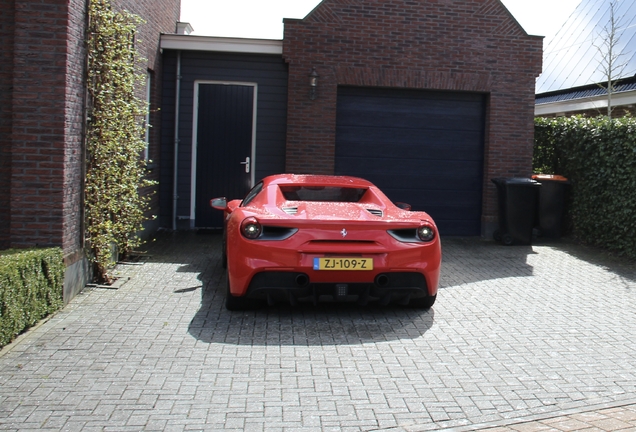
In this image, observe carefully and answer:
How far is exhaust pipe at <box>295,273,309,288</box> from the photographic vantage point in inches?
273

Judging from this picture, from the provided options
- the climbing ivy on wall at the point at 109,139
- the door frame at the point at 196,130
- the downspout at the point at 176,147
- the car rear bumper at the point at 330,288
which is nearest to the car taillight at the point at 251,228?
the car rear bumper at the point at 330,288

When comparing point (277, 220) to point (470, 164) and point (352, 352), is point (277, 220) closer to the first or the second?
point (352, 352)

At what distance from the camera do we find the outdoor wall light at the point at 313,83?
12.9 meters

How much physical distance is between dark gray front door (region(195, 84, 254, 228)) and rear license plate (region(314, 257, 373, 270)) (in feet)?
23.1

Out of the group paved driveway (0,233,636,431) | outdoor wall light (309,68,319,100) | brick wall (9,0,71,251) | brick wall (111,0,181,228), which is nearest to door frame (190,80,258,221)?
brick wall (111,0,181,228)

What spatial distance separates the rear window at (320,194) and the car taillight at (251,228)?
1.25 meters

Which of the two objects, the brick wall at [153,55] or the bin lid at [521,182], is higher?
the brick wall at [153,55]

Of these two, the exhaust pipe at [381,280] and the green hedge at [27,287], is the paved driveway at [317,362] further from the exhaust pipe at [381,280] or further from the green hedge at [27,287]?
the exhaust pipe at [381,280]

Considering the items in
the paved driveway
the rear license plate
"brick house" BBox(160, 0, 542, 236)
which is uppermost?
"brick house" BBox(160, 0, 542, 236)

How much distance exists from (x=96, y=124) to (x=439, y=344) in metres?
4.48

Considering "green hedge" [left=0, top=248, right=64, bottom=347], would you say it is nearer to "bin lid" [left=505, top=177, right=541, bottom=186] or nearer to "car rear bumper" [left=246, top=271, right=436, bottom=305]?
"car rear bumper" [left=246, top=271, right=436, bottom=305]

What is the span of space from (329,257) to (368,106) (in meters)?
6.93

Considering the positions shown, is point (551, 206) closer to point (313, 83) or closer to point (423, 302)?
point (313, 83)

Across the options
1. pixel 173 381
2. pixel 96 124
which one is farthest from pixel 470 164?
pixel 173 381
